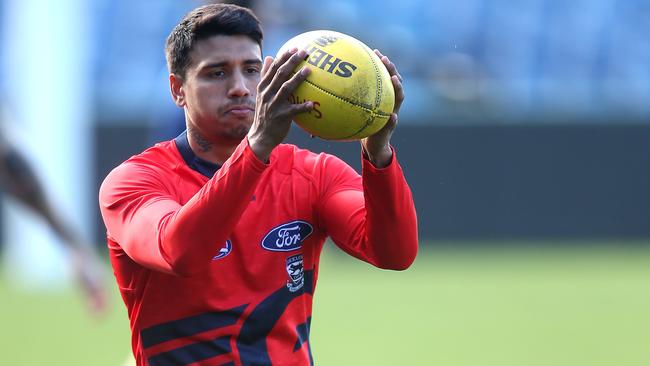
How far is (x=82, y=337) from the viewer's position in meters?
11.9

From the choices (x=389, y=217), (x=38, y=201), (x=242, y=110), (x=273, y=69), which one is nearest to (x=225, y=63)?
(x=242, y=110)

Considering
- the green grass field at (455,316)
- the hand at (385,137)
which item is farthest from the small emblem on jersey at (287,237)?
the green grass field at (455,316)

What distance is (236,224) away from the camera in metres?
3.97

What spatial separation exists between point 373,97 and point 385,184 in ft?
1.22

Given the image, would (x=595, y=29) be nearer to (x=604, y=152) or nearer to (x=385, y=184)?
(x=604, y=152)

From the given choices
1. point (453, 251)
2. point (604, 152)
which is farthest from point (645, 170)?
point (453, 251)

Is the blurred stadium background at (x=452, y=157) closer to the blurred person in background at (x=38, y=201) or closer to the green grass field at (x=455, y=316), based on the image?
the green grass field at (x=455, y=316)

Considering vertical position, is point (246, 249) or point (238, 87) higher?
point (238, 87)

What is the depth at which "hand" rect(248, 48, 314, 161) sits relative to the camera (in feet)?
12.1

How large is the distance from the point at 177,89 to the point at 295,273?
0.84m

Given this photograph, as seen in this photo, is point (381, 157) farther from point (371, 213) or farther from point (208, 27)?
point (208, 27)

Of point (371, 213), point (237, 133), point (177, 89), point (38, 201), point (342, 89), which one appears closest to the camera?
point (342, 89)

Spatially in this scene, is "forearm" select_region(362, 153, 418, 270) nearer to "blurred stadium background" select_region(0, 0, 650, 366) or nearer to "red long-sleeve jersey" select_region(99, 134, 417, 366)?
→ "red long-sleeve jersey" select_region(99, 134, 417, 366)

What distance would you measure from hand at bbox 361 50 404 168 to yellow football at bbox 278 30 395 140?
3 cm
